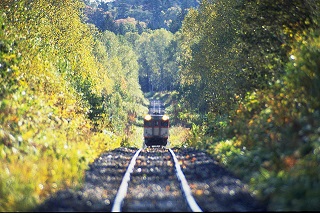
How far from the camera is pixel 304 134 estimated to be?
11781mm

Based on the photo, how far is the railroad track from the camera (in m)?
10.6

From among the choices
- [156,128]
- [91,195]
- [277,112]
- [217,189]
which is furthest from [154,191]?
[156,128]

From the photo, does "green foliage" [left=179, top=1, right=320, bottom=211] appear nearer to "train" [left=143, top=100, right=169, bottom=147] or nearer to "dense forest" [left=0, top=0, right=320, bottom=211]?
"dense forest" [left=0, top=0, right=320, bottom=211]

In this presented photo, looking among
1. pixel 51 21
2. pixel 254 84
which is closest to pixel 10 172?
pixel 254 84

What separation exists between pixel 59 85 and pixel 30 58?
91.1 inches

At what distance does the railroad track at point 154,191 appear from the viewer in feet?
34.8

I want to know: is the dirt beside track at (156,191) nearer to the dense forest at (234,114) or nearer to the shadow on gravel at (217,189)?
the shadow on gravel at (217,189)

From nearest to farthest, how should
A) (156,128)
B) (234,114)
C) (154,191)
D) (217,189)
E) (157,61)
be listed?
(217,189)
(154,191)
(234,114)
(156,128)
(157,61)

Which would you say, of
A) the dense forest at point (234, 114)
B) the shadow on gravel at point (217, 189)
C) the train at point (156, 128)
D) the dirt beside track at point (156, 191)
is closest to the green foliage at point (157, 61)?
the train at point (156, 128)

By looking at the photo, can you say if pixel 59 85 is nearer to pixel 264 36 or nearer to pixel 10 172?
pixel 264 36

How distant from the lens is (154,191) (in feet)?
41.2

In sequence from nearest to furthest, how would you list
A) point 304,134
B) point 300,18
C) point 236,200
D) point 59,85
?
point 236,200 → point 304,134 → point 300,18 → point 59,85

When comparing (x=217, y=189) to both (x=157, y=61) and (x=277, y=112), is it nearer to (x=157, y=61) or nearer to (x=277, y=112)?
(x=277, y=112)

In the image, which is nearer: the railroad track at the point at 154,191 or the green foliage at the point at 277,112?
the green foliage at the point at 277,112
